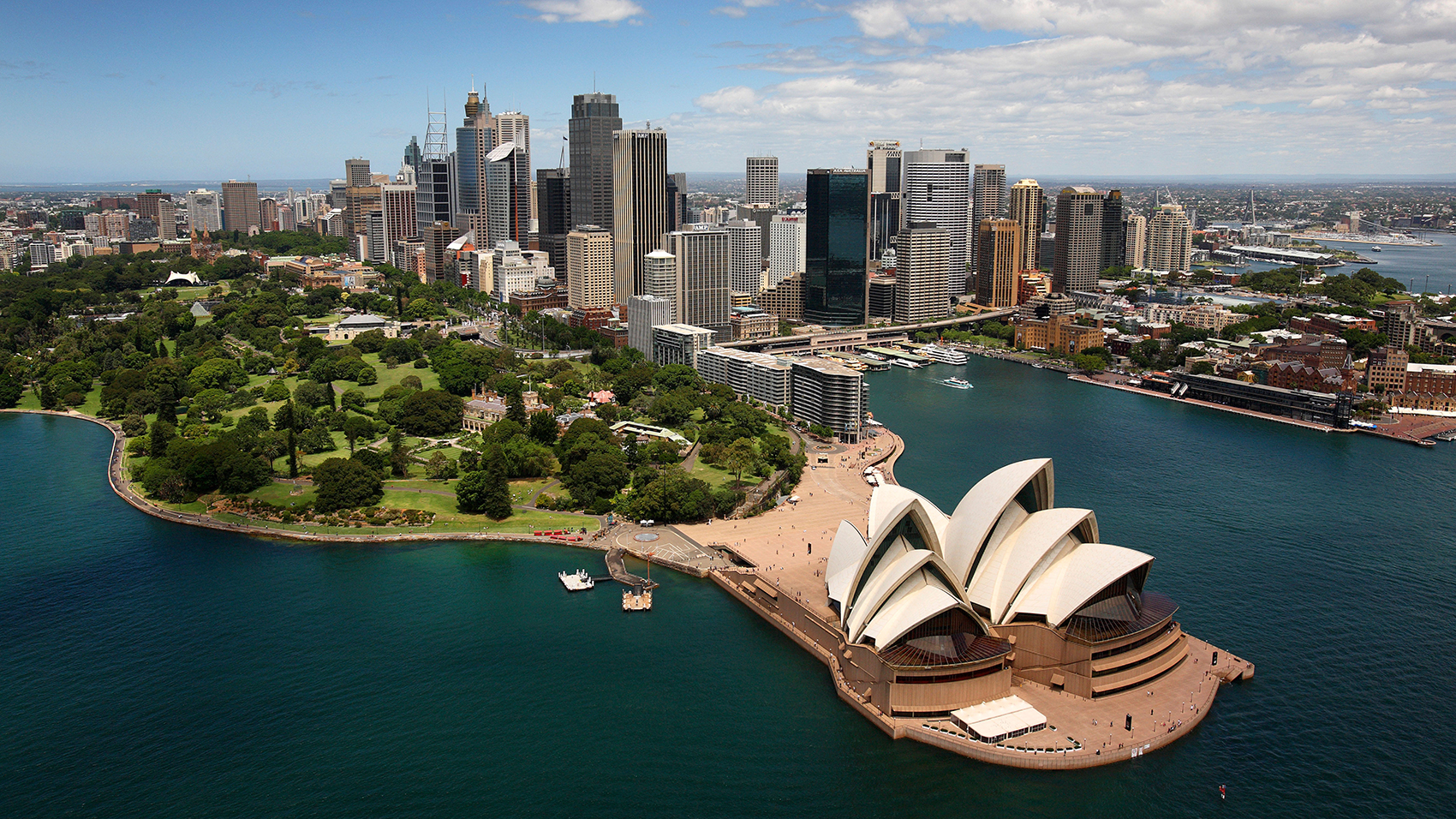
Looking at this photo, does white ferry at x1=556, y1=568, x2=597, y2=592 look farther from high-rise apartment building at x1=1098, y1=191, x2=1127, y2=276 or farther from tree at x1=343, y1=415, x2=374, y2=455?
high-rise apartment building at x1=1098, y1=191, x2=1127, y2=276

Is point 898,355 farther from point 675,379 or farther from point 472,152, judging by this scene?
point 472,152

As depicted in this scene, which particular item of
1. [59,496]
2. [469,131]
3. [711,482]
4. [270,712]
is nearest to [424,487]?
[711,482]

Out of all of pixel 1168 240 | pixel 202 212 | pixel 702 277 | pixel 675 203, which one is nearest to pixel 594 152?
pixel 675 203

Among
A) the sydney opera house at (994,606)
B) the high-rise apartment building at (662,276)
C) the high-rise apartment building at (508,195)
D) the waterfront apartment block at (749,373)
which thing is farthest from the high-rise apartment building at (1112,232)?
the sydney opera house at (994,606)

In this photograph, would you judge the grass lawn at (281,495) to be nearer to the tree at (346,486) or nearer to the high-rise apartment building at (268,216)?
the tree at (346,486)

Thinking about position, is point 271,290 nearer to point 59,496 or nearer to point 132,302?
point 132,302

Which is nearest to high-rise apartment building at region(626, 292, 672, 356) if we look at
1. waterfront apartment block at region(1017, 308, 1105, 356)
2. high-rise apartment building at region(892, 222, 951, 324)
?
high-rise apartment building at region(892, 222, 951, 324)
